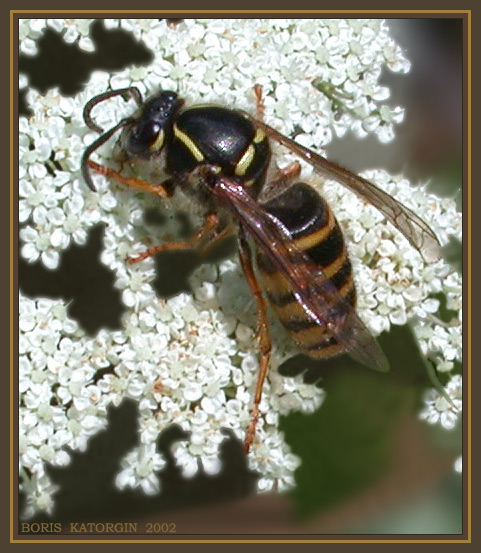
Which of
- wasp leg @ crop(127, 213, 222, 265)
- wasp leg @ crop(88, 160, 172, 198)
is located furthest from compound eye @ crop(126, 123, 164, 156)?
wasp leg @ crop(127, 213, 222, 265)

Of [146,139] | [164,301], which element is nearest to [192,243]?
[164,301]

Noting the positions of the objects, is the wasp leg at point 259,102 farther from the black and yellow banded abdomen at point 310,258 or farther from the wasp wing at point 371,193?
the black and yellow banded abdomen at point 310,258

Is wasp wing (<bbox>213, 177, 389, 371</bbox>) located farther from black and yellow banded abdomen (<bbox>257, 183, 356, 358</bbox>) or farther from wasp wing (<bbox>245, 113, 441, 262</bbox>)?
wasp wing (<bbox>245, 113, 441, 262</bbox>)

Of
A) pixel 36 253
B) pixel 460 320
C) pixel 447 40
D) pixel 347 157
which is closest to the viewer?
pixel 36 253

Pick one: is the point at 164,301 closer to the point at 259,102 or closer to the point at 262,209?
the point at 262,209

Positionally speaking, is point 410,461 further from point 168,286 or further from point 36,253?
point 36,253

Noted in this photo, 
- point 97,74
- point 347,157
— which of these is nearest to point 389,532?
point 347,157
